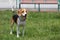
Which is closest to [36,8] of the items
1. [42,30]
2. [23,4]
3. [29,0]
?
[23,4]

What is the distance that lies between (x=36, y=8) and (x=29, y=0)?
154 inches

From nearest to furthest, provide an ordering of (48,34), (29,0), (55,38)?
(55,38) → (48,34) → (29,0)

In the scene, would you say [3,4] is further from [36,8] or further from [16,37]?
[16,37]

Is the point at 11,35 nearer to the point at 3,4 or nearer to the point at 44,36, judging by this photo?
the point at 44,36

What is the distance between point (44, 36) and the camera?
10.8 m

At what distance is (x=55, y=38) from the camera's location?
1019 cm

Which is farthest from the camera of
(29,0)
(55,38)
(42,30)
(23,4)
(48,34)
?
(29,0)

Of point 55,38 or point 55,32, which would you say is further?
point 55,32

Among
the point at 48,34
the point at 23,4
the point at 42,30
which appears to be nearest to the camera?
the point at 48,34

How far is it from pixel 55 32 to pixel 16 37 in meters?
2.05

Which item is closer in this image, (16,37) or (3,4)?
(16,37)

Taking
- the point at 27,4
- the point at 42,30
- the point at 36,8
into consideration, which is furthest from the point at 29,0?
the point at 42,30

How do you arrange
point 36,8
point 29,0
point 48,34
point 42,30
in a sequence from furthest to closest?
point 29,0 → point 36,8 → point 42,30 → point 48,34

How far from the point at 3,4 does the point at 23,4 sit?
3210mm
